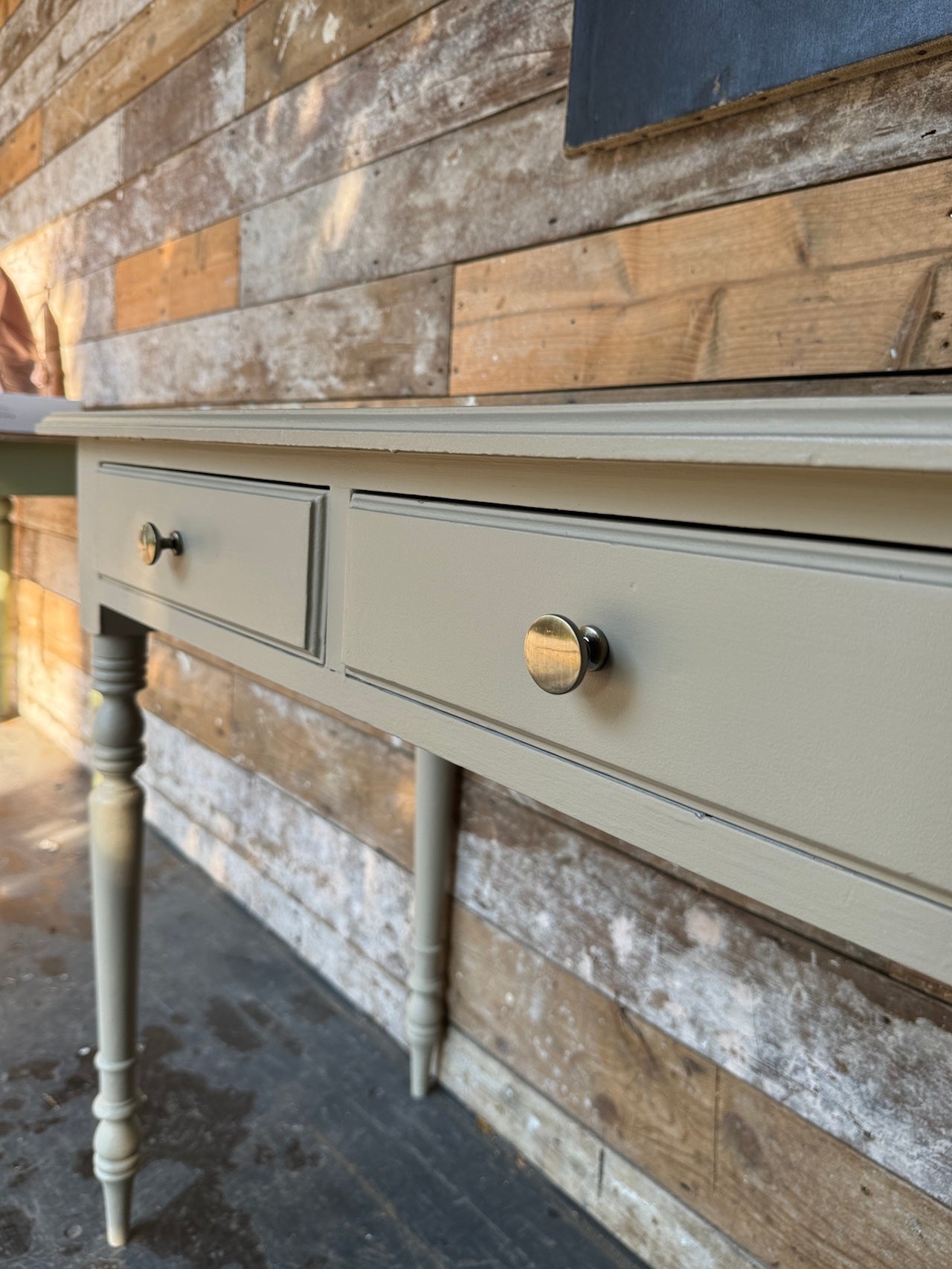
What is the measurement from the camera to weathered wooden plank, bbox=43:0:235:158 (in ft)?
5.41

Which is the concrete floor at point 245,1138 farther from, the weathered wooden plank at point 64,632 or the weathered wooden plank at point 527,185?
the weathered wooden plank at point 527,185

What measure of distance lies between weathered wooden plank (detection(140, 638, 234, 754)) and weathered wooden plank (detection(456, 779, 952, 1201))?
0.75m

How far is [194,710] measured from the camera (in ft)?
6.10

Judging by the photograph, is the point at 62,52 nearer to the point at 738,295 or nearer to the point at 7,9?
the point at 7,9

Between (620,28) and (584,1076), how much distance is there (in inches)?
46.0

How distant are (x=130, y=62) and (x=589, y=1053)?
7.02 feet

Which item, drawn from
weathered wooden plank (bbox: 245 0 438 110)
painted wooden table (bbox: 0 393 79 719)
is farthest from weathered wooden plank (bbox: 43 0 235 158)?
painted wooden table (bbox: 0 393 79 719)

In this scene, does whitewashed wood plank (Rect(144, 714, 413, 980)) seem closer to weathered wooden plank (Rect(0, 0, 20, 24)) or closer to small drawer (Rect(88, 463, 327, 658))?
small drawer (Rect(88, 463, 327, 658))

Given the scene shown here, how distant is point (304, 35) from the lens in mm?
1375

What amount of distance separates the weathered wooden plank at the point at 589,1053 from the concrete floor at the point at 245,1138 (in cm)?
12

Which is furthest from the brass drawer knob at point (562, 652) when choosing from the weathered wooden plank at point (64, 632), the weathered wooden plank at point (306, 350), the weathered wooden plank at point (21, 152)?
the weathered wooden plank at point (21, 152)

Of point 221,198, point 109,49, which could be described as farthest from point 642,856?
point 109,49

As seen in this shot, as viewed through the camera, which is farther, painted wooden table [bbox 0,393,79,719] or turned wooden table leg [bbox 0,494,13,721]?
turned wooden table leg [bbox 0,494,13,721]

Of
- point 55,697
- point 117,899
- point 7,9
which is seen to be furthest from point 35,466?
point 7,9
